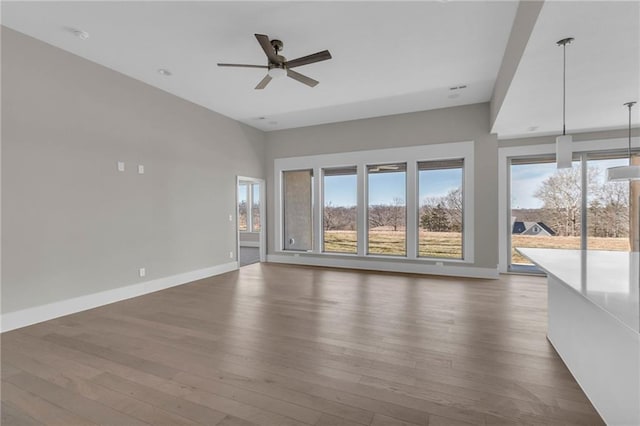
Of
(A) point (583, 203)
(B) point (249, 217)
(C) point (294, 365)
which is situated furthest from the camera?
(B) point (249, 217)

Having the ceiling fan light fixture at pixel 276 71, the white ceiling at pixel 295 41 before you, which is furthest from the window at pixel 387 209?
the ceiling fan light fixture at pixel 276 71

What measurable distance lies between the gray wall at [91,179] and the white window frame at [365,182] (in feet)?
6.24

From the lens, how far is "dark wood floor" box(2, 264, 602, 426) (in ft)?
6.15

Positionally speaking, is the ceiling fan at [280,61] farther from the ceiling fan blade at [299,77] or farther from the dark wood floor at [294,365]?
the dark wood floor at [294,365]

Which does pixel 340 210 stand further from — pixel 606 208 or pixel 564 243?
pixel 606 208

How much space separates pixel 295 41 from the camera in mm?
3441

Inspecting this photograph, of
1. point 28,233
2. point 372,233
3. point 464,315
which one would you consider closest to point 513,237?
point 372,233

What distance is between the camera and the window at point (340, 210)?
673cm

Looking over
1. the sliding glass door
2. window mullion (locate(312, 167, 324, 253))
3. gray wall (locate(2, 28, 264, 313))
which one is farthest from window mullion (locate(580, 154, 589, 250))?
gray wall (locate(2, 28, 264, 313))

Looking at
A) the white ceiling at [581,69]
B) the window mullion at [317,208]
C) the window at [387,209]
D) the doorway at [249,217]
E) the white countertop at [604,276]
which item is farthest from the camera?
the doorway at [249,217]

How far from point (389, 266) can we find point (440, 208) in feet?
5.25

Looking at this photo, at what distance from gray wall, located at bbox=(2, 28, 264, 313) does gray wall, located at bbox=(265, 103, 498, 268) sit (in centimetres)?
238

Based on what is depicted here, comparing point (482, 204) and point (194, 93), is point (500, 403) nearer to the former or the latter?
point (482, 204)

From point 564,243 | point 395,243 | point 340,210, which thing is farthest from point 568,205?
point 340,210
